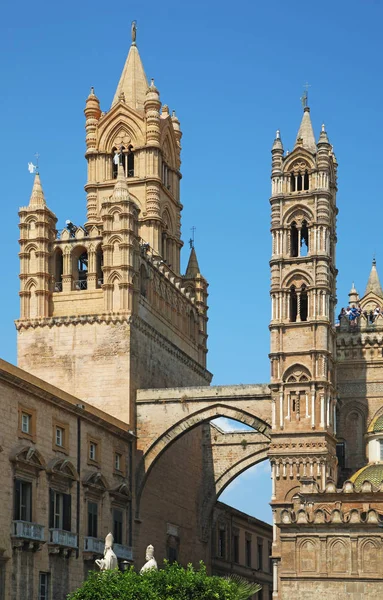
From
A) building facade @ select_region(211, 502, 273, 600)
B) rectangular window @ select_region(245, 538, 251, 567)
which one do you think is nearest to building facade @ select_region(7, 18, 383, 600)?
building facade @ select_region(211, 502, 273, 600)

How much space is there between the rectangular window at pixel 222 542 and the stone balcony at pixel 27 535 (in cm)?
2960

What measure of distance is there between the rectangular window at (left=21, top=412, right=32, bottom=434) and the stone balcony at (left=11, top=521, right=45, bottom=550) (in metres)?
3.64

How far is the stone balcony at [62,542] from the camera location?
156 feet

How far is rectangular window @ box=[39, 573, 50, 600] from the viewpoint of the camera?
46.7m

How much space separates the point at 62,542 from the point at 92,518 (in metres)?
4.49

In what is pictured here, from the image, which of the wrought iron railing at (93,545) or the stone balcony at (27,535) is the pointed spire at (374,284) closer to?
the wrought iron railing at (93,545)

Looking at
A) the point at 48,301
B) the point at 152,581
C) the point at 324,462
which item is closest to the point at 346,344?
the point at 324,462

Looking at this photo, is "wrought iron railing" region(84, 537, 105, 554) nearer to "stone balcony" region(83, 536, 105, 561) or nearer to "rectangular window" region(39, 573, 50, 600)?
"stone balcony" region(83, 536, 105, 561)

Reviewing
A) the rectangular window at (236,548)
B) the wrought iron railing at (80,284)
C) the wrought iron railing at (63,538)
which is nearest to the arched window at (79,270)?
the wrought iron railing at (80,284)

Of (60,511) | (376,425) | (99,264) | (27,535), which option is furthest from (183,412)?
(27,535)

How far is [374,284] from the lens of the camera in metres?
74.8

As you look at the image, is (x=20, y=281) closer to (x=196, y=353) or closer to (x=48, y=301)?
(x=48, y=301)

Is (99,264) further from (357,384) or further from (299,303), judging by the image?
(357,384)

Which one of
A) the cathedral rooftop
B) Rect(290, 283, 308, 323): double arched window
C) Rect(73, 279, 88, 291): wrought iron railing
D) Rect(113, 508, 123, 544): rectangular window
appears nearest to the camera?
Rect(113, 508, 123, 544): rectangular window
